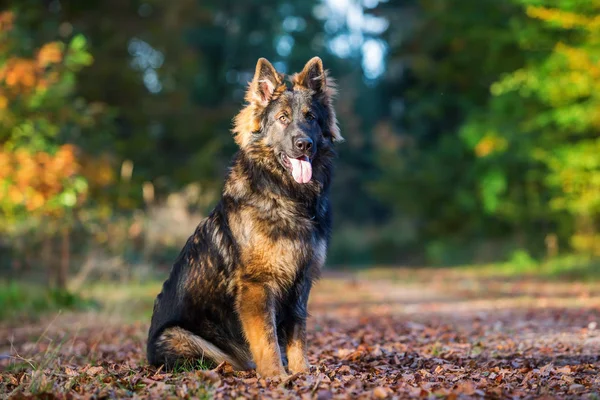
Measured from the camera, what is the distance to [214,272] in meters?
5.65

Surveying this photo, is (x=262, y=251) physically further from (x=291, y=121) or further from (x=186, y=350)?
(x=291, y=121)

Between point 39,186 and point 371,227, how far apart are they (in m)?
23.6

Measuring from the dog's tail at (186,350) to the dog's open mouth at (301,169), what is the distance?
1.50 meters

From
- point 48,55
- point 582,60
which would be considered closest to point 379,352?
point 48,55

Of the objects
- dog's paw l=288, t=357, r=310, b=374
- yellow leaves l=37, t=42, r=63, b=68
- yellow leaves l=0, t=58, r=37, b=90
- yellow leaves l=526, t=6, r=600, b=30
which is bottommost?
dog's paw l=288, t=357, r=310, b=374

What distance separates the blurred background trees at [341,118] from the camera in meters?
13.5

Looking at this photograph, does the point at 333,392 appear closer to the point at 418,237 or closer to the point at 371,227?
the point at 418,237

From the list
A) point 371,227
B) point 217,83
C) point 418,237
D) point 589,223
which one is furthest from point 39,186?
point 217,83

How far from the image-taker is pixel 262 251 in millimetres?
5484

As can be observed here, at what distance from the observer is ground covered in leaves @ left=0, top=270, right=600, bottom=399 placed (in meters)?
4.80

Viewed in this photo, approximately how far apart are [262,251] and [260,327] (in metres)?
0.58

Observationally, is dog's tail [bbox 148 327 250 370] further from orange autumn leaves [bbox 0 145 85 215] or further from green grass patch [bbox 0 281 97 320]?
orange autumn leaves [bbox 0 145 85 215]

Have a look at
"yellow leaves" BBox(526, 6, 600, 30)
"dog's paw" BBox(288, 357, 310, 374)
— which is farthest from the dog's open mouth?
"yellow leaves" BBox(526, 6, 600, 30)

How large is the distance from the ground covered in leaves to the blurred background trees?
91.1 inches
